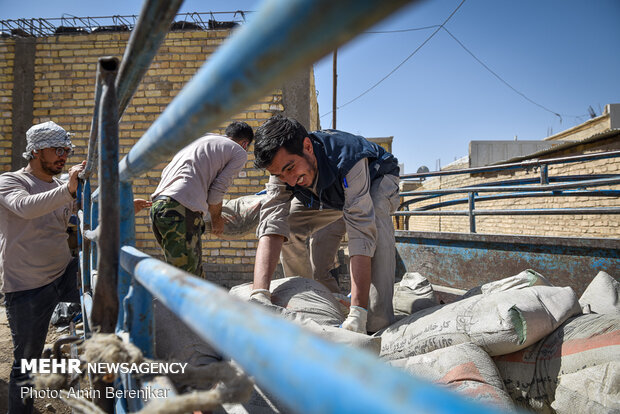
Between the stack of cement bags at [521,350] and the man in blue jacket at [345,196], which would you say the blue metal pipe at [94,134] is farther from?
the stack of cement bags at [521,350]

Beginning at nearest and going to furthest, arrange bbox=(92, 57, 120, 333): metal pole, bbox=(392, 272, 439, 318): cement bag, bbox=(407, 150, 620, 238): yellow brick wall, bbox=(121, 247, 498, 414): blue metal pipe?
1. bbox=(121, 247, 498, 414): blue metal pipe
2. bbox=(92, 57, 120, 333): metal pole
3. bbox=(392, 272, 439, 318): cement bag
4. bbox=(407, 150, 620, 238): yellow brick wall

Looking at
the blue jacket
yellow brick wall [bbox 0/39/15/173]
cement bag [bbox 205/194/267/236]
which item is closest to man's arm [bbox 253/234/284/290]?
the blue jacket

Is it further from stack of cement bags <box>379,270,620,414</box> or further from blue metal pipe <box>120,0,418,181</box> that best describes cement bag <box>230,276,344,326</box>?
blue metal pipe <box>120,0,418,181</box>

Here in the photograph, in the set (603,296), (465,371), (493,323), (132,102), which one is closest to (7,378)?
(465,371)

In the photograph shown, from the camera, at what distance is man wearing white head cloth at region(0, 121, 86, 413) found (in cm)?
209

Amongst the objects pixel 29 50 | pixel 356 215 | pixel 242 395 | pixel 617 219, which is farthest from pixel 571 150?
pixel 29 50

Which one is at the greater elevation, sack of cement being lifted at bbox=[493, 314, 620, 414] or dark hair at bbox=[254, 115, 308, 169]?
dark hair at bbox=[254, 115, 308, 169]

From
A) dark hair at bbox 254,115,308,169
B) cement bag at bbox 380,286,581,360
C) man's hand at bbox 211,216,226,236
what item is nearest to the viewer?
cement bag at bbox 380,286,581,360

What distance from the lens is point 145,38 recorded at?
2.31 ft

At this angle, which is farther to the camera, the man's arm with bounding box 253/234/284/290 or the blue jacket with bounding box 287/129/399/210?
the blue jacket with bounding box 287/129/399/210

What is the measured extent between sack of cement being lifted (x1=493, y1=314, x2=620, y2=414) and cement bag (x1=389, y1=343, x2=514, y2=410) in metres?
0.19

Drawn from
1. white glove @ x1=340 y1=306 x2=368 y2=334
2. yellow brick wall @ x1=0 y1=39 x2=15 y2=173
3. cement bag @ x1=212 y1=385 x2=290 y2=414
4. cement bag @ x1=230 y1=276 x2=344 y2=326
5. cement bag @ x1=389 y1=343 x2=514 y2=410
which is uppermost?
yellow brick wall @ x1=0 y1=39 x2=15 y2=173

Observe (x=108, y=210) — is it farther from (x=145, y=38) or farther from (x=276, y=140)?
(x=276, y=140)

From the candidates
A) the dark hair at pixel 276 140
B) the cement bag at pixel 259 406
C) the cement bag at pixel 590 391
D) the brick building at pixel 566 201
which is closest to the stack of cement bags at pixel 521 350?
the cement bag at pixel 590 391
